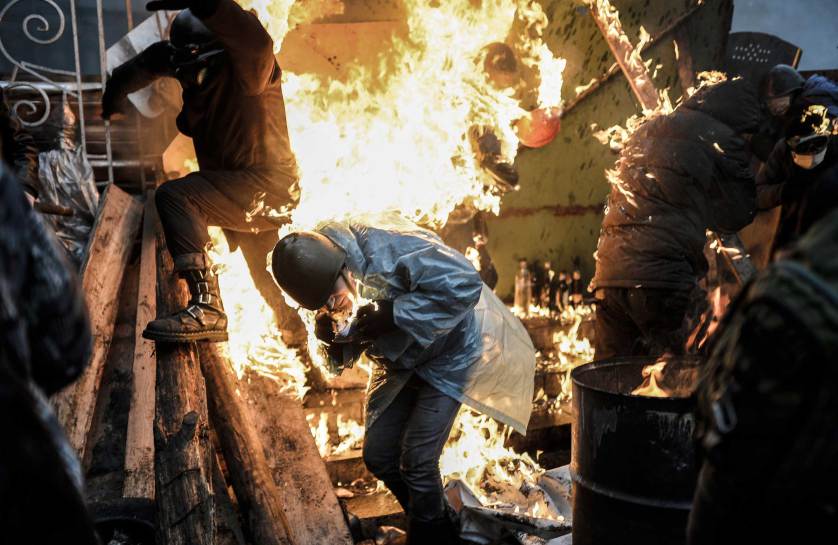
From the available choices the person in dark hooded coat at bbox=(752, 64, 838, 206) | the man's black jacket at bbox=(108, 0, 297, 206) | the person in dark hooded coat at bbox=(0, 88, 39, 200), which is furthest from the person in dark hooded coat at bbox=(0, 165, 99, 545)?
the person in dark hooded coat at bbox=(752, 64, 838, 206)

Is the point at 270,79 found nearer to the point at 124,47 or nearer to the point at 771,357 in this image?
the point at 124,47

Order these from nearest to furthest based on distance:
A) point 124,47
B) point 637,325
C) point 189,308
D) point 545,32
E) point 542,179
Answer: point 189,308 < point 637,325 < point 124,47 < point 545,32 < point 542,179

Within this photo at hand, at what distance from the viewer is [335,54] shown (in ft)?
21.9

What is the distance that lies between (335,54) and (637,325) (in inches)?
160

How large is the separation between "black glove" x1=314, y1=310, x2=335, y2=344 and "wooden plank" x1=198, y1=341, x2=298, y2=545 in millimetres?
569

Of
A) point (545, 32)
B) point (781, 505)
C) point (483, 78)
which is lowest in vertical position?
point (781, 505)

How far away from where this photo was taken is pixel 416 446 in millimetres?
3854

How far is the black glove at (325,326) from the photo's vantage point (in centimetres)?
388

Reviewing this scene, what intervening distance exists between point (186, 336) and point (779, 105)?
7248 millimetres

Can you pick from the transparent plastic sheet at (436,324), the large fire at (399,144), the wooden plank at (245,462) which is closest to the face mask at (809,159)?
the large fire at (399,144)

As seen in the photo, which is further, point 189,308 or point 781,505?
point 189,308

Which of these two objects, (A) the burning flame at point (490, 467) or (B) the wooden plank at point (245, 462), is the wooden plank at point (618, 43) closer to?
(A) the burning flame at point (490, 467)

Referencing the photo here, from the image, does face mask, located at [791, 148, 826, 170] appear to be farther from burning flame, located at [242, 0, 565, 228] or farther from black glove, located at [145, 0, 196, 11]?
black glove, located at [145, 0, 196, 11]

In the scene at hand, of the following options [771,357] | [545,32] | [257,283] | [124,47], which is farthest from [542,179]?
[771,357]
